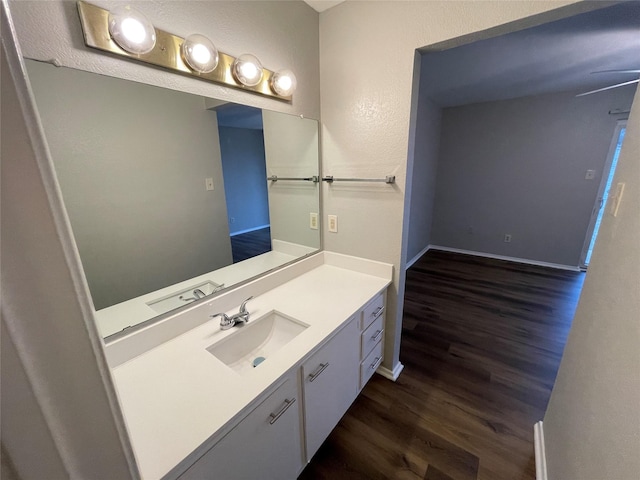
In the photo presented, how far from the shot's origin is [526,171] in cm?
374

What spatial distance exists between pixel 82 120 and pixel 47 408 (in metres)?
1.01

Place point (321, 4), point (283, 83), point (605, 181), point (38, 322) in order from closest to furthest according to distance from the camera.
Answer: point (38, 322) → point (283, 83) → point (321, 4) → point (605, 181)

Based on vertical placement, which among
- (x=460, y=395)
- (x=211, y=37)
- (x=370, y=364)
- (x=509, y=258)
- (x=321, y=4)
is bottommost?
(x=460, y=395)

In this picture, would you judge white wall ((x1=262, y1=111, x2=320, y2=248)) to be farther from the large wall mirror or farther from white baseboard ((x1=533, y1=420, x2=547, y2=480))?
white baseboard ((x1=533, y1=420, x2=547, y2=480))

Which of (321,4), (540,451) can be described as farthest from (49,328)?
(540,451)

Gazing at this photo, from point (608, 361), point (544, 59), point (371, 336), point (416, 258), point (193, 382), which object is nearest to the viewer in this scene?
point (608, 361)

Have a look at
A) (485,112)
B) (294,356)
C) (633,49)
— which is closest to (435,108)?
(485,112)

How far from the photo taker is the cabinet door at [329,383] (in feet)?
3.80

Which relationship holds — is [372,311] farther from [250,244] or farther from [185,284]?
[185,284]

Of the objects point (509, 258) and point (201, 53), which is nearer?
point (201, 53)

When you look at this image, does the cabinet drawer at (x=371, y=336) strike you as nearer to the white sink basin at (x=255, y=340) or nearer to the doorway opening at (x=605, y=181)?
the white sink basin at (x=255, y=340)

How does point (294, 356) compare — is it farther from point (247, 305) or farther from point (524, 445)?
point (524, 445)

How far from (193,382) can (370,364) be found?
1.18 metres

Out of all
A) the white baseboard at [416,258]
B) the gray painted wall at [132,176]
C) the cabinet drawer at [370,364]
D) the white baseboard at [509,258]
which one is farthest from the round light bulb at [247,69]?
the white baseboard at [509,258]
